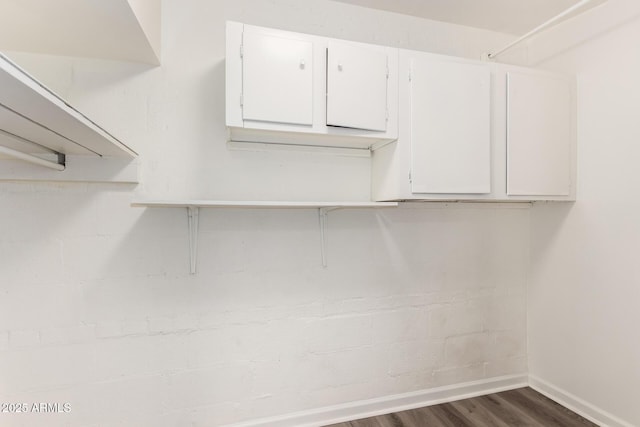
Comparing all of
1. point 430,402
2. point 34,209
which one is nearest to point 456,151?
point 430,402

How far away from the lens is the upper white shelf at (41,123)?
2.42ft

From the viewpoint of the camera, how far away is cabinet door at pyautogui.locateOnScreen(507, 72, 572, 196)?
6.22ft

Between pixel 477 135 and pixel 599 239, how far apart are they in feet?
3.28

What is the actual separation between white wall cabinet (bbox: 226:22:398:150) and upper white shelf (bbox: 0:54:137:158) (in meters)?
0.55

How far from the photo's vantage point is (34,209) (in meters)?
1.57

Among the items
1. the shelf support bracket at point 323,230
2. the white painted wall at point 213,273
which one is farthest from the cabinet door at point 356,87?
the shelf support bracket at point 323,230

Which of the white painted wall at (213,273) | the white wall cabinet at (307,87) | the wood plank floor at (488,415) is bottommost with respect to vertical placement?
the wood plank floor at (488,415)

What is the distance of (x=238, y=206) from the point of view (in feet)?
5.16

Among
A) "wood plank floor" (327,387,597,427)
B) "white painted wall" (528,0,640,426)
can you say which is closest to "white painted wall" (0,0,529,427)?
"wood plank floor" (327,387,597,427)

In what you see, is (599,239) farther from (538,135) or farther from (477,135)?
(477,135)

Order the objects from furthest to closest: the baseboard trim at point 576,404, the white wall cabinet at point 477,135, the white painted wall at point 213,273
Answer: the baseboard trim at point 576,404 < the white wall cabinet at point 477,135 < the white painted wall at point 213,273

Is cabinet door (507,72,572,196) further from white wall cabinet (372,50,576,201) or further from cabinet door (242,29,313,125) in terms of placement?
cabinet door (242,29,313,125)

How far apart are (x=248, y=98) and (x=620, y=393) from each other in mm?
2586

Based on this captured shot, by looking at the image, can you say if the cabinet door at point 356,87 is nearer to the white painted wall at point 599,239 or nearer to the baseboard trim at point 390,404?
the white painted wall at point 599,239
